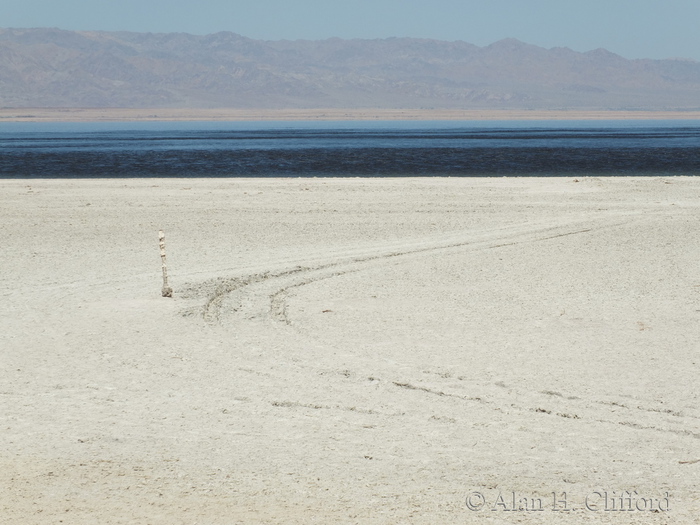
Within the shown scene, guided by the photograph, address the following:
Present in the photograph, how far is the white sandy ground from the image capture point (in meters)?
5.86

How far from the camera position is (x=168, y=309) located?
10984 millimetres

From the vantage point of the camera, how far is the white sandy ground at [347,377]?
5.86 metres

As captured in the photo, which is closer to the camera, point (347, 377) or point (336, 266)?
point (347, 377)

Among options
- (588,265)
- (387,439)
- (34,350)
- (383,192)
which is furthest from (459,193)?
(387,439)

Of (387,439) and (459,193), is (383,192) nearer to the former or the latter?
(459,193)

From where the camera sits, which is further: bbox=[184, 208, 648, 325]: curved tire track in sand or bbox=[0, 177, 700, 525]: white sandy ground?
bbox=[184, 208, 648, 325]: curved tire track in sand

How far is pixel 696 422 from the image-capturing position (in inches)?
273

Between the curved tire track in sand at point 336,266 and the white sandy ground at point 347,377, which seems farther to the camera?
the curved tire track in sand at point 336,266

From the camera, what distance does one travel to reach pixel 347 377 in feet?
26.9

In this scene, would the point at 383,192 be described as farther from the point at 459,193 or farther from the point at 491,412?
the point at 491,412

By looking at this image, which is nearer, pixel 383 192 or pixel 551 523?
pixel 551 523

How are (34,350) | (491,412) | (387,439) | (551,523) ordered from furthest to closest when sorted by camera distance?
1. (34,350)
2. (491,412)
3. (387,439)
4. (551,523)

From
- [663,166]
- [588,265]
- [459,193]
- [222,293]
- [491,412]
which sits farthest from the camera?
[663,166]

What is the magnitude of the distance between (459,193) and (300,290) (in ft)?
46.8
